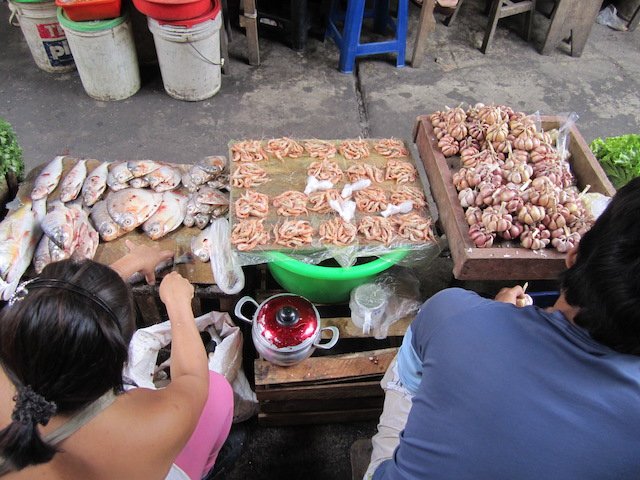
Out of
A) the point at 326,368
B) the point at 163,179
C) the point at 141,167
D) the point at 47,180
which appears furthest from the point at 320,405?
the point at 47,180

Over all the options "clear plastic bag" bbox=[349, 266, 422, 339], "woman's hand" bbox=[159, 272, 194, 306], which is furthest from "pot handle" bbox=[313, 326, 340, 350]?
"woman's hand" bbox=[159, 272, 194, 306]

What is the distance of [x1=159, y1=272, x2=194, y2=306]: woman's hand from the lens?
2.36 meters

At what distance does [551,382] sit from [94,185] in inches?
115

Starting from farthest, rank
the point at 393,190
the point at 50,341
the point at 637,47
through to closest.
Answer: the point at 637,47
the point at 393,190
the point at 50,341

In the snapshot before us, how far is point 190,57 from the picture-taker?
15.7ft

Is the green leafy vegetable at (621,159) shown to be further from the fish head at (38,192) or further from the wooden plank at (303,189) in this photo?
the fish head at (38,192)

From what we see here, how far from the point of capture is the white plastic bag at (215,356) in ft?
8.33

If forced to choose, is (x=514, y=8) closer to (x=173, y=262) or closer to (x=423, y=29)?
(x=423, y=29)

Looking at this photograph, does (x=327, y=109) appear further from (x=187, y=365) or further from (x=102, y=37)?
(x=187, y=365)

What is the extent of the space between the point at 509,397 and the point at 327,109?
4379 mm

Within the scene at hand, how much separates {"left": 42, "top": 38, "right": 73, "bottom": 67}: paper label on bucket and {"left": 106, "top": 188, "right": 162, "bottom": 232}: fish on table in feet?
10.2

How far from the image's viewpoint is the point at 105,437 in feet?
5.03

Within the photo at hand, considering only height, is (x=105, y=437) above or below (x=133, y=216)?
above

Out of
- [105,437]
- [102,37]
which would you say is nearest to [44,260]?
[105,437]
